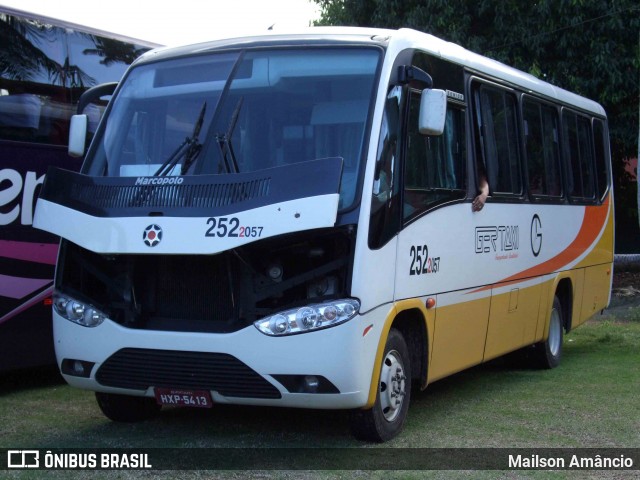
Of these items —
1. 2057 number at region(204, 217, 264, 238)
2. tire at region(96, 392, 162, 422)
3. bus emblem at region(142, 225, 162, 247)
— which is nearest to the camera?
2057 number at region(204, 217, 264, 238)

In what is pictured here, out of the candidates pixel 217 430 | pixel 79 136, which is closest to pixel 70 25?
pixel 79 136

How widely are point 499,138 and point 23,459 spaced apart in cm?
553

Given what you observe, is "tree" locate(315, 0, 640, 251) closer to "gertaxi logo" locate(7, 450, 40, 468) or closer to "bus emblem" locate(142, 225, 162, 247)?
"bus emblem" locate(142, 225, 162, 247)

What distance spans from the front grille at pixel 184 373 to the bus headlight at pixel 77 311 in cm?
30

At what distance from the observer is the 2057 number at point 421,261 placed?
25.9 ft

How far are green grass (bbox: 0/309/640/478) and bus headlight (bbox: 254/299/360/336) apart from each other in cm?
94

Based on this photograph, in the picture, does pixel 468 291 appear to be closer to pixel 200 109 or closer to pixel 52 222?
pixel 200 109

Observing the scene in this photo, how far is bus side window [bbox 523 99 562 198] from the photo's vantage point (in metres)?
11.2

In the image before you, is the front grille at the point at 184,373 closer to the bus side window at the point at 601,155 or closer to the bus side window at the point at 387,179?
the bus side window at the point at 387,179

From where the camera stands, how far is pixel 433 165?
8.45 meters

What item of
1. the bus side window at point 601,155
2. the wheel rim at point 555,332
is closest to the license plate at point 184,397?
the wheel rim at point 555,332

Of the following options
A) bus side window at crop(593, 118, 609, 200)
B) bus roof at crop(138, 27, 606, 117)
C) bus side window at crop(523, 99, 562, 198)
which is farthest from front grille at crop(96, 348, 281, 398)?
bus side window at crop(593, 118, 609, 200)

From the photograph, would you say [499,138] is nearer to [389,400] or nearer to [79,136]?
[389,400]

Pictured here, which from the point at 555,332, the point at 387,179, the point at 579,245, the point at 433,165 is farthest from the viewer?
the point at 579,245
